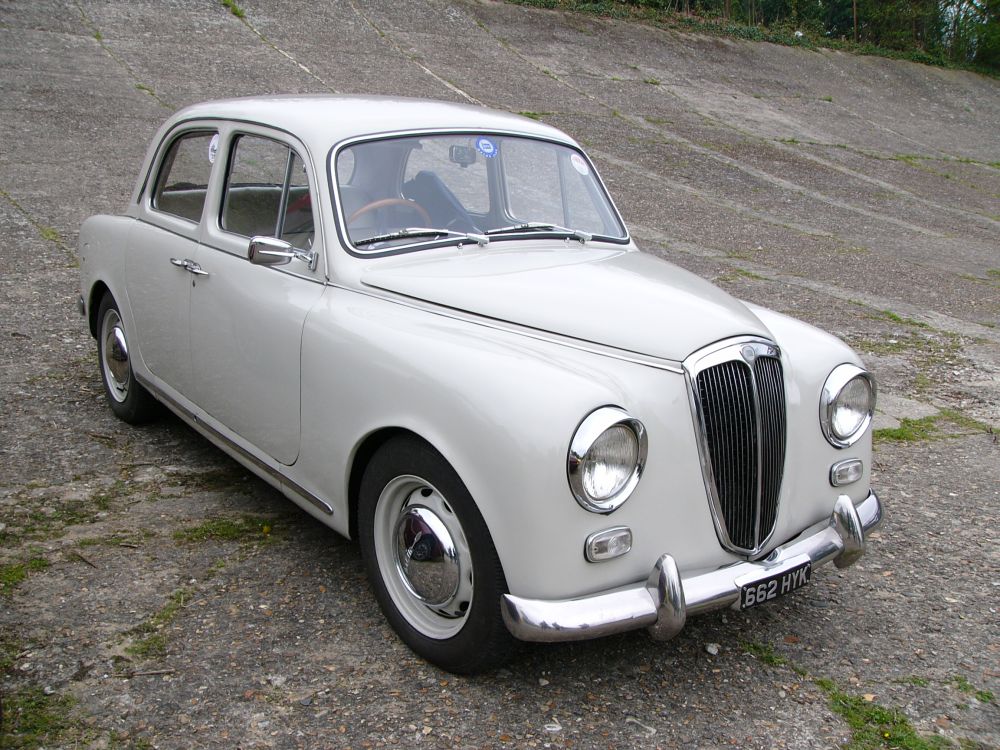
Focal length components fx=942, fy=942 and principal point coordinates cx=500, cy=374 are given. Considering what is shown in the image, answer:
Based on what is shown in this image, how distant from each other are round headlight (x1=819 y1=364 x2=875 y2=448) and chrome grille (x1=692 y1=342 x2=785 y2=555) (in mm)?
248

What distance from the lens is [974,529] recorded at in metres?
4.23

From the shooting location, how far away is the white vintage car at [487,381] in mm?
2703

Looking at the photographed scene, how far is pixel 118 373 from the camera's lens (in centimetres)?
512

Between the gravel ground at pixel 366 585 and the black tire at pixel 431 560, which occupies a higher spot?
the black tire at pixel 431 560

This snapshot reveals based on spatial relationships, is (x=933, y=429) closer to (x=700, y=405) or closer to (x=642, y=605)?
(x=700, y=405)

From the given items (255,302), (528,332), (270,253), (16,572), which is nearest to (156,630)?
(16,572)

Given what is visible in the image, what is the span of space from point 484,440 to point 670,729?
3.43 feet

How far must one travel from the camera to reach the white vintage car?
2703 millimetres

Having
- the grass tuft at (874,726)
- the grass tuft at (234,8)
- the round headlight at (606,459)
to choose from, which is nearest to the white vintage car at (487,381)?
the round headlight at (606,459)

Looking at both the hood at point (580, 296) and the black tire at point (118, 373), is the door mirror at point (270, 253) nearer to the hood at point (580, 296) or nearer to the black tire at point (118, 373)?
the hood at point (580, 296)

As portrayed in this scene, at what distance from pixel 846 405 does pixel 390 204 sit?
74.0 inches

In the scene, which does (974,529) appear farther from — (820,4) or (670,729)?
(820,4)

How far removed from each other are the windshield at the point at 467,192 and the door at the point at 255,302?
23 cm

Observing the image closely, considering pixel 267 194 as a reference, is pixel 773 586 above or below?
below
